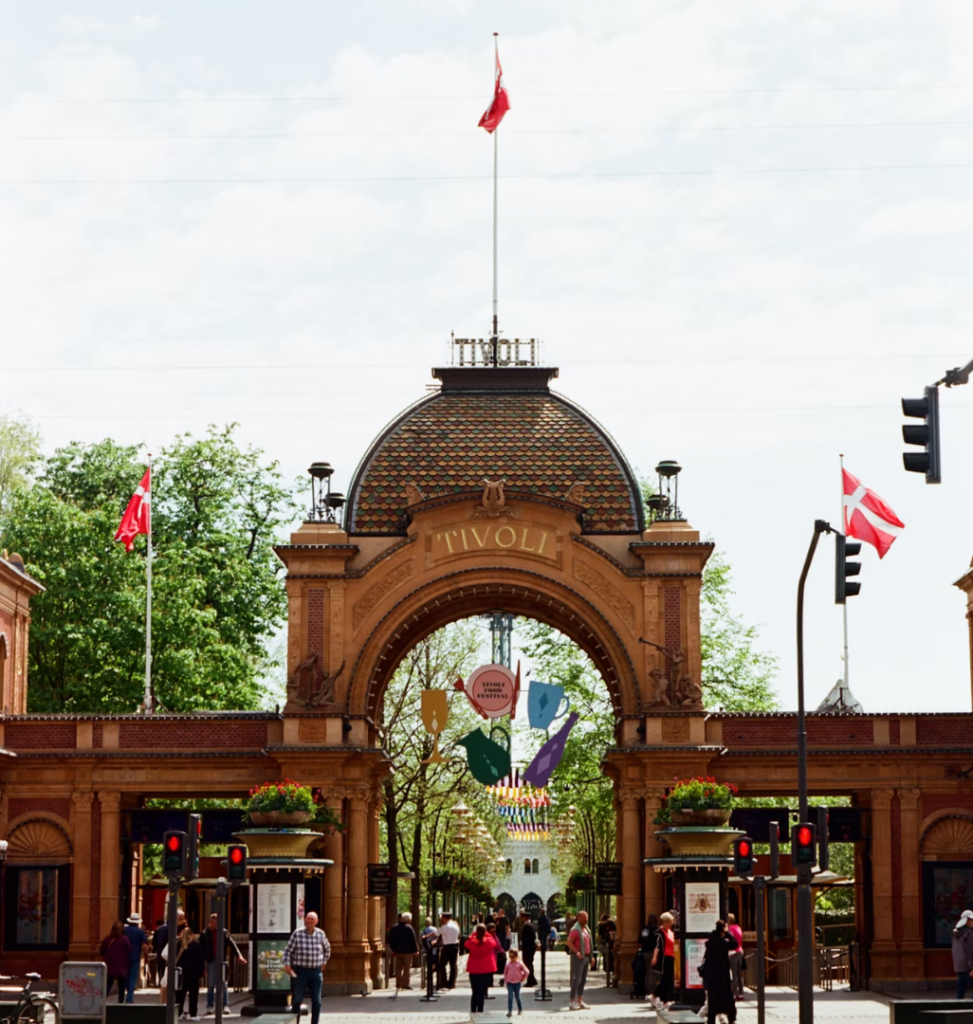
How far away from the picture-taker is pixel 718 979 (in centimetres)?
2855

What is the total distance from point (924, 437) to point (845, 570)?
239 inches

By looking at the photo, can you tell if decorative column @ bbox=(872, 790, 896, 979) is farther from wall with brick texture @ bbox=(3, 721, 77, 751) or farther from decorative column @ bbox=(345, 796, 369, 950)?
wall with brick texture @ bbox=(3, 721, 77, 751)

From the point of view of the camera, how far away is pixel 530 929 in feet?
150

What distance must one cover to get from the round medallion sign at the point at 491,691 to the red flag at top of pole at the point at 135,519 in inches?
372

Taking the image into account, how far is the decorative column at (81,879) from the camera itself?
1666 inches

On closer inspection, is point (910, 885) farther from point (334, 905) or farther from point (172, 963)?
point (172, 963)

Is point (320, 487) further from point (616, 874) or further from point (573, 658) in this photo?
point (573, 658)

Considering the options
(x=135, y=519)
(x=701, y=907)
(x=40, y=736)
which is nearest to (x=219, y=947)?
(x=701, y=907)

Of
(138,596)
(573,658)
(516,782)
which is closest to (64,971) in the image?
(138,596)

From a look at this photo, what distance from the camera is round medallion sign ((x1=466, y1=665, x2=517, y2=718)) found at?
45688 millimetres

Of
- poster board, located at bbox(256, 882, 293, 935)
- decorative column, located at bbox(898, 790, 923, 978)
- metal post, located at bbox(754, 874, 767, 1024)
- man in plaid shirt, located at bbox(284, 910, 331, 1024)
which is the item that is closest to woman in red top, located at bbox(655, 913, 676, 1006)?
metal post, located at bbox(754, 874, 767, 1024)

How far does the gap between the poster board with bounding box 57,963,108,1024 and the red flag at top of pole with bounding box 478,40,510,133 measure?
92.5 ft

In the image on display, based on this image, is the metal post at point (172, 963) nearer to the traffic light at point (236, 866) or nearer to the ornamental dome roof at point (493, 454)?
the traffic light at point (236, 866)

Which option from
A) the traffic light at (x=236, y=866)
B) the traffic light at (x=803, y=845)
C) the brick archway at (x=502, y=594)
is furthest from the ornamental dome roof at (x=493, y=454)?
the traffic light at (x=803, y=845)
